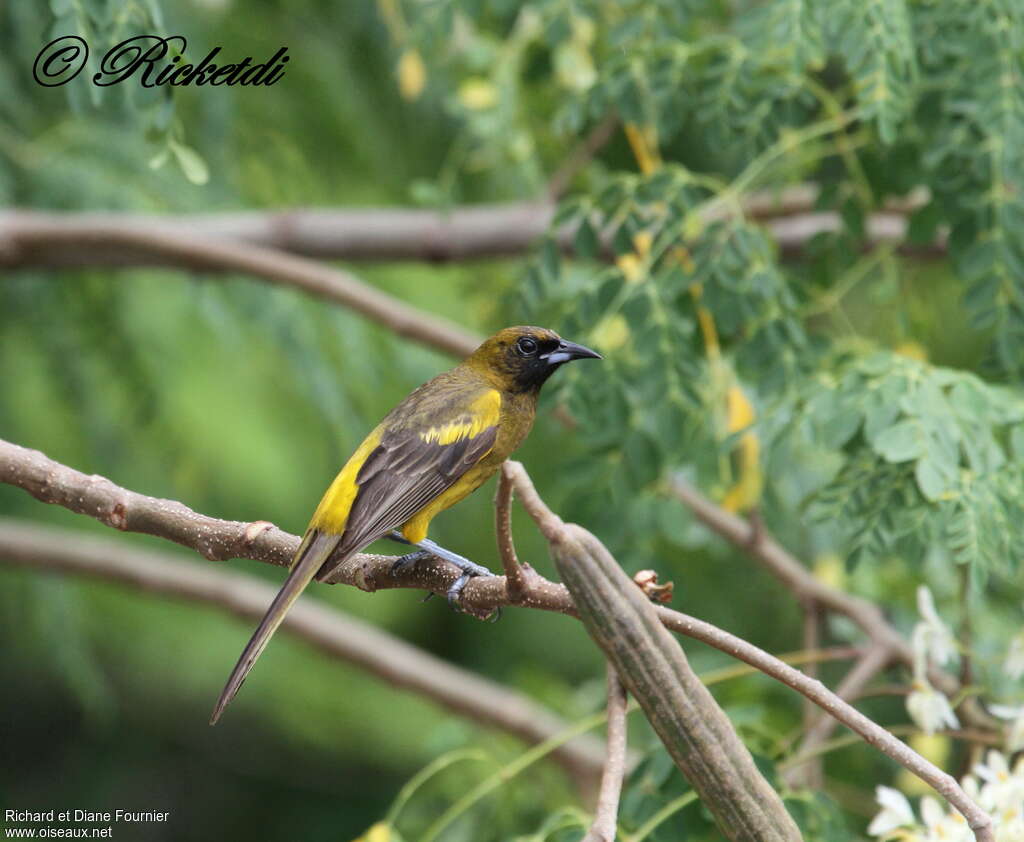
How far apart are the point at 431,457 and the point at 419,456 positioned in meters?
0.03

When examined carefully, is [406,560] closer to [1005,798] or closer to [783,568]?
[1005,798]

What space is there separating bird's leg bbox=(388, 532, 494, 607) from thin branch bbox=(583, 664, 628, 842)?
1.47ft

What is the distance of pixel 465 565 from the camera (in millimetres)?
2887

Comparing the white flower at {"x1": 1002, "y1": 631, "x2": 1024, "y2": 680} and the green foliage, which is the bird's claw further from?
the white flower at {"x1": 1002, "y1": 631, "x2": 1024, "y2": 680}

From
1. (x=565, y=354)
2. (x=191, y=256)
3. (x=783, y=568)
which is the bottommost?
(x=783, y=568)

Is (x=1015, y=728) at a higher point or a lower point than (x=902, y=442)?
lower

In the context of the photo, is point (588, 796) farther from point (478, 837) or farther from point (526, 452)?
point (526, 452)

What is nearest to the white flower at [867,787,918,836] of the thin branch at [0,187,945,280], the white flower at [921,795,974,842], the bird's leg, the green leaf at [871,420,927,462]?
the white flower at [921,795,974,842]

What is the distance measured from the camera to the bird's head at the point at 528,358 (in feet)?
11.3

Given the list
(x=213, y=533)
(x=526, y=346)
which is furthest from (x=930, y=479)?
(x=213, y=533)

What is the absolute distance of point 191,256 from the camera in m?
4.84

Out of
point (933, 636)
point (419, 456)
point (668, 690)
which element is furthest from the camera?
point (933, 636)

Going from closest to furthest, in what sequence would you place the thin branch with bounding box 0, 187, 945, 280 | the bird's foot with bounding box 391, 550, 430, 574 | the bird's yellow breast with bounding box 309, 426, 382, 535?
the bird's foot with bounding box 391, 550, 430, 574 < the bird's yellow breast with bounding box 309, 426, 382, 535 < the thin branch with bounding box 0, 187, 945, 280

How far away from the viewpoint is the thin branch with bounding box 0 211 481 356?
184 inches
